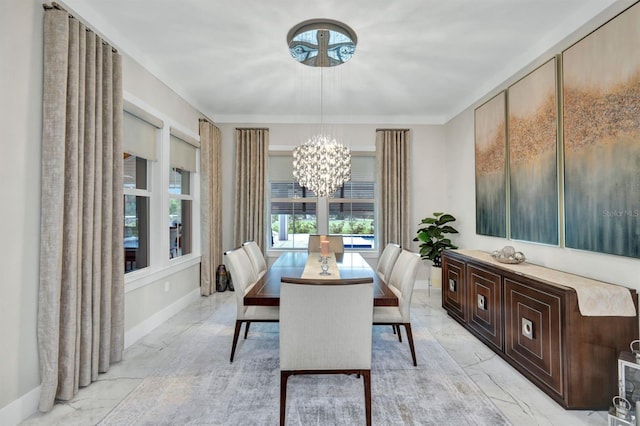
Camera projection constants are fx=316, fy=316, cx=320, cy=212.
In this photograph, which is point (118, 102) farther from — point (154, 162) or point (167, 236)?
point (167, 236)

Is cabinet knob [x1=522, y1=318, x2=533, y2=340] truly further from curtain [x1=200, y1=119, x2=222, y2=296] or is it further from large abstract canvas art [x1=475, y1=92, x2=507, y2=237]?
curtain [x1=200, y1=119, x2=222, y2=296]

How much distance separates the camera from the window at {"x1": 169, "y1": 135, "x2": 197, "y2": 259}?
4.10m


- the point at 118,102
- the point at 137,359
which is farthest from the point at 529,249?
the point at 118,102

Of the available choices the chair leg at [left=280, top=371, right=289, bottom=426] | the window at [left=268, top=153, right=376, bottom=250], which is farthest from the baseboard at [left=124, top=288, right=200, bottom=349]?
the chair leg at [left=280, top=371, right=289, bottom=426]

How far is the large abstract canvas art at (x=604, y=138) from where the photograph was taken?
203 cm

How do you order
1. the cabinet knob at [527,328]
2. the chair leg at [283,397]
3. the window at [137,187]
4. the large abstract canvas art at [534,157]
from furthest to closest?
1. the window at [137,187]
2. the large abstract canvas art at [534,157]
3. the cabinet knob at [527,328]
4. the chair leg at [283,397]

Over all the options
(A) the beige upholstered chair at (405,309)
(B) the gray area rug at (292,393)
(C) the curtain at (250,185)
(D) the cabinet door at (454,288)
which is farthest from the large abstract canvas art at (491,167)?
(C) the curtain at (250,185)

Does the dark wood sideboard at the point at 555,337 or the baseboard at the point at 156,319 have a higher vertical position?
the dark wood sideboard at the point at 555,337

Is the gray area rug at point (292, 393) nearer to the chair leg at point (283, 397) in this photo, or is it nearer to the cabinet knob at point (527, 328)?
the chair leg at point (283, 397)

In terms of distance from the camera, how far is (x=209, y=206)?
15.4ft

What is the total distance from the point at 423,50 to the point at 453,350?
9.44 ft

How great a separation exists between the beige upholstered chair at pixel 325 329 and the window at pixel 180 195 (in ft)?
9.58

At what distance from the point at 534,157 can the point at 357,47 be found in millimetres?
1977

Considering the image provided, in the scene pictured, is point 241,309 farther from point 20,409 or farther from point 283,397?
point 20,409
